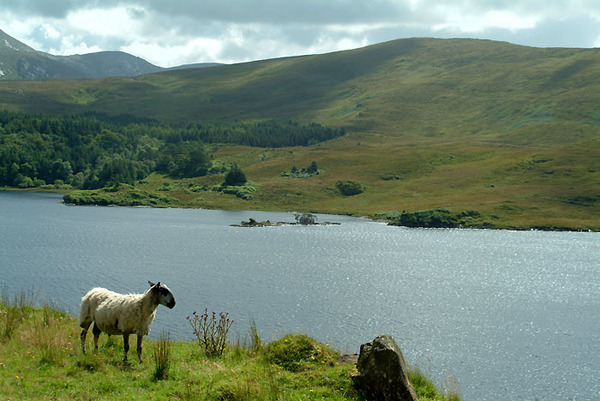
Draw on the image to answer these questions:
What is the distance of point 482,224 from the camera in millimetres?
136750

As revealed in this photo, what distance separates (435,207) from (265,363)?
5460 inches

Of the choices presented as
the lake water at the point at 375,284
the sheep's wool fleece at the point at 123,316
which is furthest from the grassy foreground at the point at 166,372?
the lake water at the point at 375,284

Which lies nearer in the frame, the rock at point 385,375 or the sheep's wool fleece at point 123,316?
the rock at point 385,375

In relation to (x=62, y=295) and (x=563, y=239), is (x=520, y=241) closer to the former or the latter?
(x=563, y=239)

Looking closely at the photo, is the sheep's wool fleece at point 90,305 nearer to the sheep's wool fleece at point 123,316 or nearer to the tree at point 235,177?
the sheep's wool fleece at point 123,316

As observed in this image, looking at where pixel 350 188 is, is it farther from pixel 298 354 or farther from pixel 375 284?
pixel 298 354

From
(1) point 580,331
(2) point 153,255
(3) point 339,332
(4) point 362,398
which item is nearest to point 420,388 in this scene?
(4) point 362,398

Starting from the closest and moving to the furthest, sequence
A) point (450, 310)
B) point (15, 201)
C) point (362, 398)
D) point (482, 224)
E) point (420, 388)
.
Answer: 1. point (362, 398)
2. point (420, 388)
3. point (450, 310)
4. point (482, 224)
5. point (15, 201)

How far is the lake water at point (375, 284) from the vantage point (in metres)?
39.3

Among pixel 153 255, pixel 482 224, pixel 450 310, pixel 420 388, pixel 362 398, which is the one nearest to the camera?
pixel 362 398

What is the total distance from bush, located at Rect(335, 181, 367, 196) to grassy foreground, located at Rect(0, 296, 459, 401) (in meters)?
169

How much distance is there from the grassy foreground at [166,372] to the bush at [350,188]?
169 meters

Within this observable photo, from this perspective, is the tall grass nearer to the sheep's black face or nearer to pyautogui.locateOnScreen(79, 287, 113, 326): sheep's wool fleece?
the sheep's black face

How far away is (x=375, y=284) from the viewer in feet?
215
